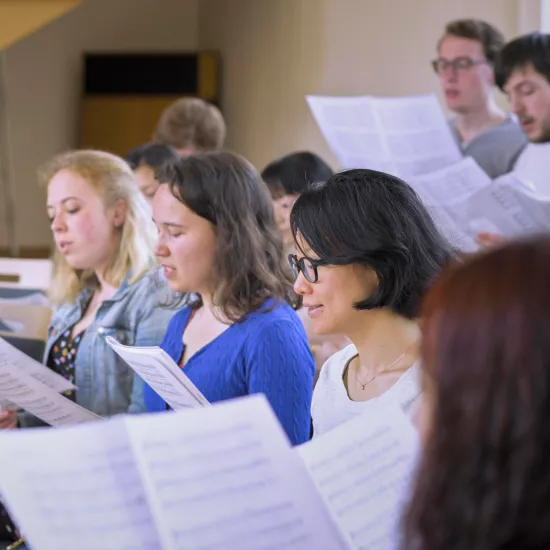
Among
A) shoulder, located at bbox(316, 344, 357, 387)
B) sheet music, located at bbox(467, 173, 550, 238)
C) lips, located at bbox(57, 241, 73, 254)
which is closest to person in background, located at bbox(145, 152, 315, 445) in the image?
shoulder, located at bbox(316, 344, 357, 387)

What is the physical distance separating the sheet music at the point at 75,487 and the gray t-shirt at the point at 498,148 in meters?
2.77

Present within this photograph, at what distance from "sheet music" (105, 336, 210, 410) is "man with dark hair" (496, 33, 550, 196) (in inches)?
68.6

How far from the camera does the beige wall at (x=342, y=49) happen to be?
561 centimetres

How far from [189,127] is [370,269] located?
3.19 metres

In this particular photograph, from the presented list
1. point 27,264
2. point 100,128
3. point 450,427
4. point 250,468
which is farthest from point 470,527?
point 100,128

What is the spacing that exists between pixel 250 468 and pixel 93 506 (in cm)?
19

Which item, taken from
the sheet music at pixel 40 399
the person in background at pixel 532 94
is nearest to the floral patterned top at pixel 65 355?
the sheet music at pixel 40 399

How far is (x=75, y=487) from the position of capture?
47.5 inches

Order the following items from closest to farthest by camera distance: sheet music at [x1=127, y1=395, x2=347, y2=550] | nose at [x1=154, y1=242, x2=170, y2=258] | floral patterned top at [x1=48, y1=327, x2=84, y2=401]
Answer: sheet music at [x1=127, y1=395, x2=347, y2=550] < nose at [x1=154, y1=242, x2=170, y2=258] < floral patterned top at [x1=48, y1=327, x2=84, y2=401]

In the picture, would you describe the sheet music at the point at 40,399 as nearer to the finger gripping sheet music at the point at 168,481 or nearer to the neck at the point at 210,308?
the neck at the point at 210,308

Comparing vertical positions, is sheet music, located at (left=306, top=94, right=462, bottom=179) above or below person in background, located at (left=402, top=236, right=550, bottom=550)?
above

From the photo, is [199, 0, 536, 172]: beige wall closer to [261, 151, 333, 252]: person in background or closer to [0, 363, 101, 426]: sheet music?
[261, 151, 333, 252]: person in background

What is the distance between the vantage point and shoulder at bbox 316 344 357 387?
2057 millimetres

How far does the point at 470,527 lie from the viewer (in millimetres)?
926
